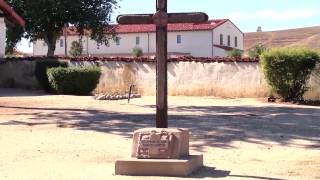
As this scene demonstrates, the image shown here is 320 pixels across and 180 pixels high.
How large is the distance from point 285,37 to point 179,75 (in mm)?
76009

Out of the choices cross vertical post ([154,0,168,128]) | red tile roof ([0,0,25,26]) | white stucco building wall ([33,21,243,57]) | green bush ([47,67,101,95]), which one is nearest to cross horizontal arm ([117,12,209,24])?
cross vertical post ([154,0,168,128])

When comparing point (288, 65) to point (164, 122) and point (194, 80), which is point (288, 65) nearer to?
point (194, 80)

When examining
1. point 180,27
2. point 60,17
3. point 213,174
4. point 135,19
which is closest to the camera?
point 213,174

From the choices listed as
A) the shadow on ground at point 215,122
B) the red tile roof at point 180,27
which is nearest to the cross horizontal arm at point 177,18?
the shadow on ground at point 215,122

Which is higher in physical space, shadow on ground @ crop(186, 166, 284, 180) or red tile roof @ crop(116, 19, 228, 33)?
red tile roof @ crop(116, 19, 228, 33)

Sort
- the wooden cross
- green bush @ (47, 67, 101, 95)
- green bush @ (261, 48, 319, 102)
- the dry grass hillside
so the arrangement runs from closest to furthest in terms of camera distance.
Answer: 1. the wooden cross
2. green bush @ (261, 48, 319, 102)
3. green bush @ (47, 67, 101, 95)
4. the dry grass hillside

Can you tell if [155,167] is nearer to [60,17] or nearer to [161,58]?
[161,58]

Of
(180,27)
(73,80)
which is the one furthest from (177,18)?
(180,27)

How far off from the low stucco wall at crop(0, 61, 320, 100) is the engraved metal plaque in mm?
17880

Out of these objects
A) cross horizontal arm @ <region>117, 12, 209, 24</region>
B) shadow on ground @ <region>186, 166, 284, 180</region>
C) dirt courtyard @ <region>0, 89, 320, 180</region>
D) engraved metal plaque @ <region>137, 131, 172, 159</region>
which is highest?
cross horizontal arm @ <region>117, 12, 209, 24</region>

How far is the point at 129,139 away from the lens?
40.3 feet

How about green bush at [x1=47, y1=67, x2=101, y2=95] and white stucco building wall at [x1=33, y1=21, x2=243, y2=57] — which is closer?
green bush at [x1=47, y1=67, x2=101, y2=95]

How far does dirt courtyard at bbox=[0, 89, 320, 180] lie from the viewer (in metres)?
8.98

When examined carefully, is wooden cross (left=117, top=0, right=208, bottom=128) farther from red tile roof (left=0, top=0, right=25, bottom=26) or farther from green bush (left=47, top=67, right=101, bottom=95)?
green bush (left=47, top=67, right=101, bottom=95)
